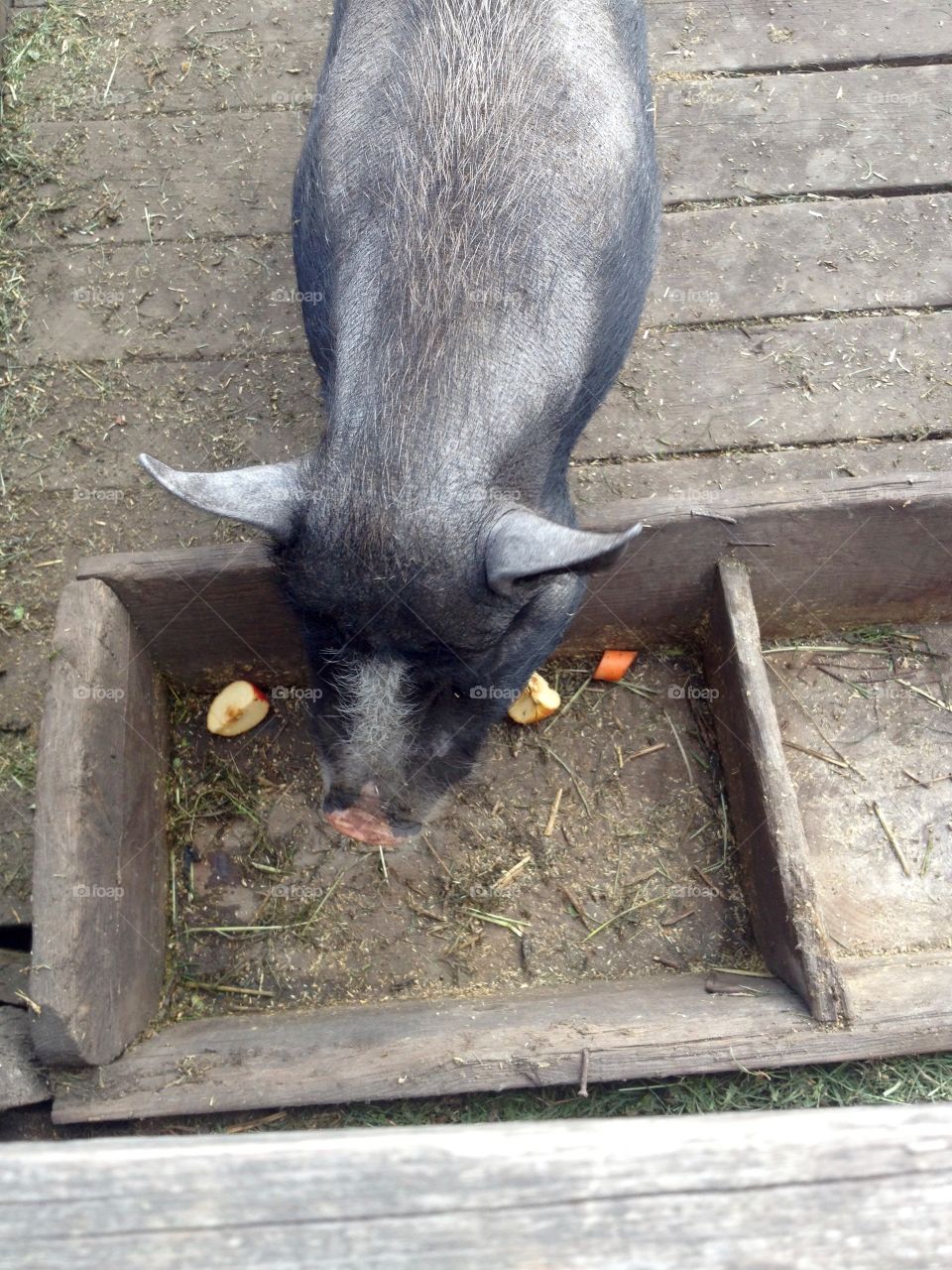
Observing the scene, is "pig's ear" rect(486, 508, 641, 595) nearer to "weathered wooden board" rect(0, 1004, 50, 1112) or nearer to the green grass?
the green grass

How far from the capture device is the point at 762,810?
8.93 ft

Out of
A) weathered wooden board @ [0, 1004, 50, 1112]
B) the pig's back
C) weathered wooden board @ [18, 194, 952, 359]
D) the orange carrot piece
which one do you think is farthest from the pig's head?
weathered wooden board @ [18, 194, 952, 359]

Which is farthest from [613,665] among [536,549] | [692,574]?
[536,549]

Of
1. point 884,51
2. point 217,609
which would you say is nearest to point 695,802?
point 217,609

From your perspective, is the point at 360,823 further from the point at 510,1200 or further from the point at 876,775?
the point at 876,775

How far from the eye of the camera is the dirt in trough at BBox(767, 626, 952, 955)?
3.01 metres

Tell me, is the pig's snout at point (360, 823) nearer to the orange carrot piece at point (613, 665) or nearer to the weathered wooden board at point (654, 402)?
the orange carrot piece at point (613, 665)

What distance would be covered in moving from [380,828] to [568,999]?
663 mm

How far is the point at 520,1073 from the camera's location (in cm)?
235

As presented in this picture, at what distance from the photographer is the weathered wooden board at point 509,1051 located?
7.73 ft

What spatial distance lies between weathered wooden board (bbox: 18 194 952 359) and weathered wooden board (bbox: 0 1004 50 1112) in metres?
2.48

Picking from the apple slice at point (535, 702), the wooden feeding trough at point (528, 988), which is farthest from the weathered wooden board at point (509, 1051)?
the apple slice at point (535, 702)

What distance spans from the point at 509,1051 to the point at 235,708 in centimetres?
136

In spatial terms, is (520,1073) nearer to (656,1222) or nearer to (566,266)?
(656,1222)
